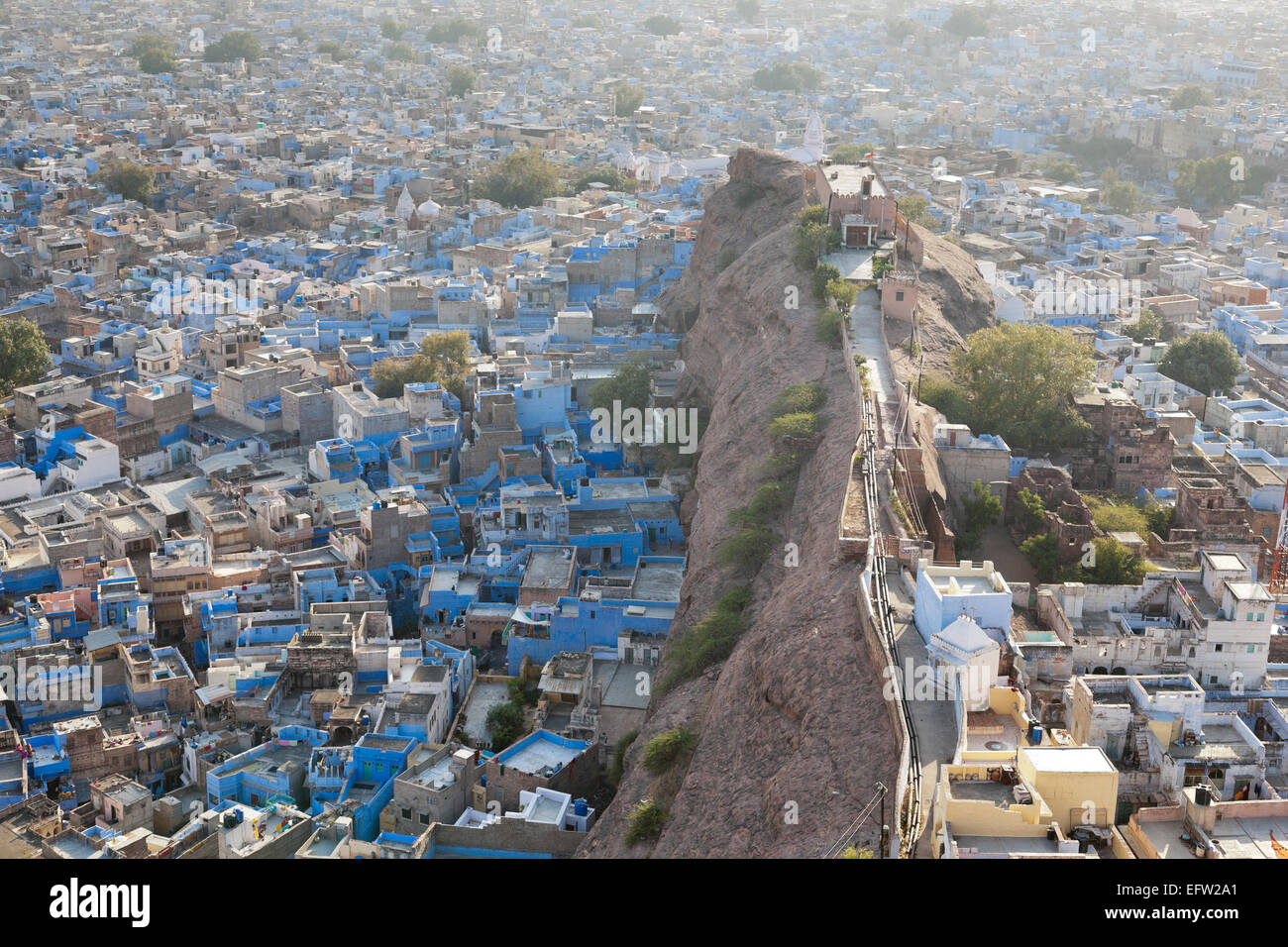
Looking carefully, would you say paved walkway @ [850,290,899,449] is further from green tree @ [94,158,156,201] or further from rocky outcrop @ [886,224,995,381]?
green tree @ [94,158,156,201]

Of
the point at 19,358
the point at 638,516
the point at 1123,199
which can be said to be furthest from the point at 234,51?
the point at 638,516

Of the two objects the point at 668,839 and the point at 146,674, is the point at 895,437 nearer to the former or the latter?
the point at 668,839

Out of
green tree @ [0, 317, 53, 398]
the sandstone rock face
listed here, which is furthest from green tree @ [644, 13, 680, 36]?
the sandstone rock face

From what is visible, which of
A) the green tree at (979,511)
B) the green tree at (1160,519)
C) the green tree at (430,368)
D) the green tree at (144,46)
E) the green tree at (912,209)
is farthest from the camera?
the green tree at (144,46)

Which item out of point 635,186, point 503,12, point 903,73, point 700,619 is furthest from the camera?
point 503,12

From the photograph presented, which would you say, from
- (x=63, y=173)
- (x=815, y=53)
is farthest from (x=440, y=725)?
(x=815, y=53)

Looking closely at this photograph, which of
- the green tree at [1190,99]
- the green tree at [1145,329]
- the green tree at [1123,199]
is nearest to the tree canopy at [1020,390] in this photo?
the green tree at [1145,329]

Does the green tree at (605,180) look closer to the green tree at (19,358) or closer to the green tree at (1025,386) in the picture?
the green tree at (19,358)
